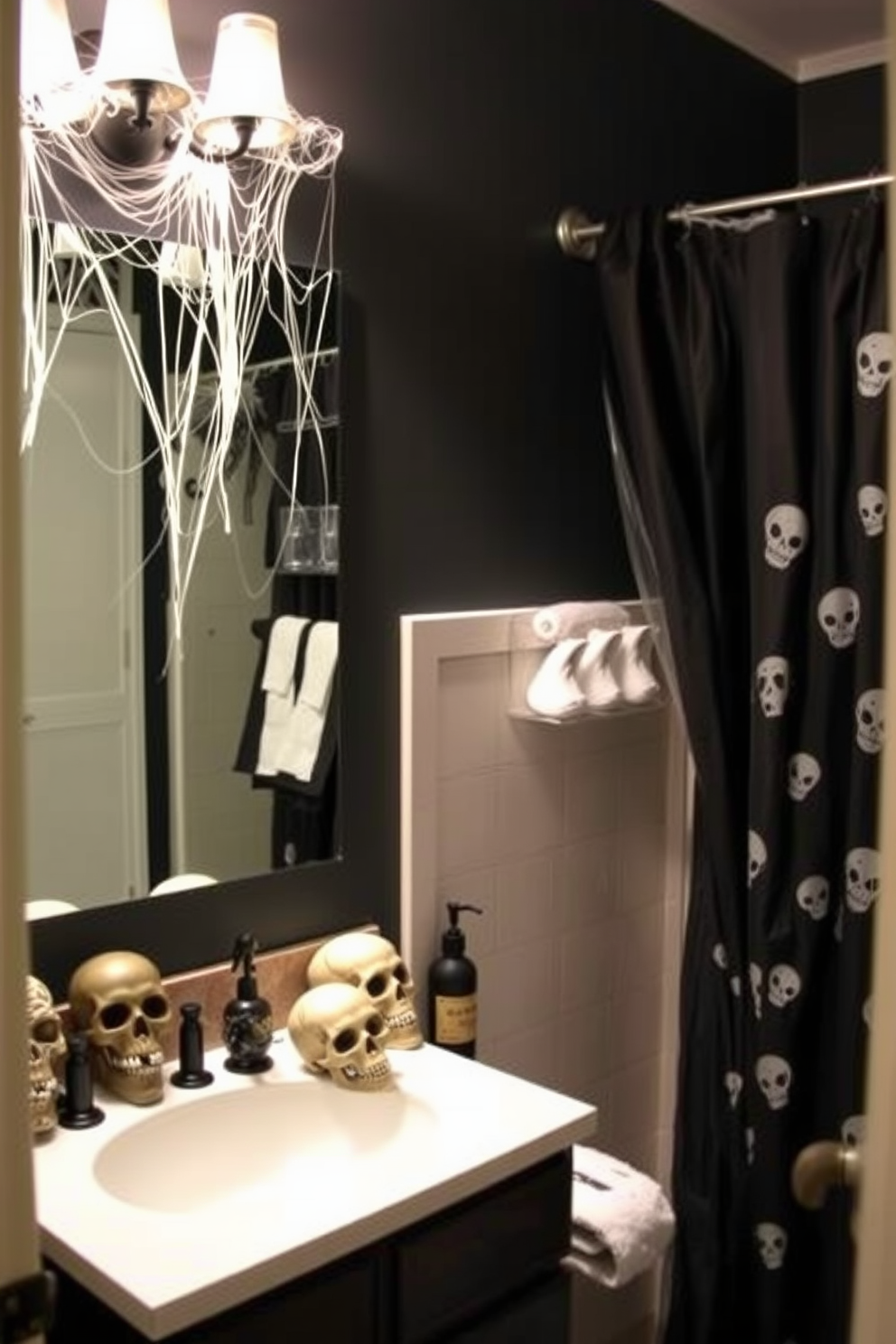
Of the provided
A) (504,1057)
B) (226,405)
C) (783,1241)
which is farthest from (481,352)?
(783,1241)

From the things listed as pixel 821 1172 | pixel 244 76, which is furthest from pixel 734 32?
pixel 821 1172

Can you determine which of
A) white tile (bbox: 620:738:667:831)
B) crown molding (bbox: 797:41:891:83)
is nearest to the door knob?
white tile (bbox: 620:738:667:831)

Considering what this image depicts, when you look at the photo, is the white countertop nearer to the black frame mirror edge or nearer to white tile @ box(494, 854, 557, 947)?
the black frame mirror edge

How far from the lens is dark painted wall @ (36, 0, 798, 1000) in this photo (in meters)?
1.90

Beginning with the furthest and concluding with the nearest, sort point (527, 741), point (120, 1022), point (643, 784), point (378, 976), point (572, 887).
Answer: point (643, 784) → point (572, 887) → point (527, 741) → point (378, 976) → point (120, 1022)

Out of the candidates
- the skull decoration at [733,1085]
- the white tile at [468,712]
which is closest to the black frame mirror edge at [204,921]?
the white tile at [468,712]

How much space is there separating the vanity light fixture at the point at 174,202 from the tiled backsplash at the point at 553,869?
470 mm

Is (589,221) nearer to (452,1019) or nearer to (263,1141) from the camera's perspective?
(452,1019)

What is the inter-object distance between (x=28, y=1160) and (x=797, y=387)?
5.70 ft

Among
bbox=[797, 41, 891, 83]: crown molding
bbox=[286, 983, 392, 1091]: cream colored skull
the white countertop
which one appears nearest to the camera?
the white countertop

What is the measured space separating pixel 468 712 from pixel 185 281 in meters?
0.80

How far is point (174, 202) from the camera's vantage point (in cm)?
169

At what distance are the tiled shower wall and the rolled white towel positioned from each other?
9 cm

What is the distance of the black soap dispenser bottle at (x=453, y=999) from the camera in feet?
6.59
